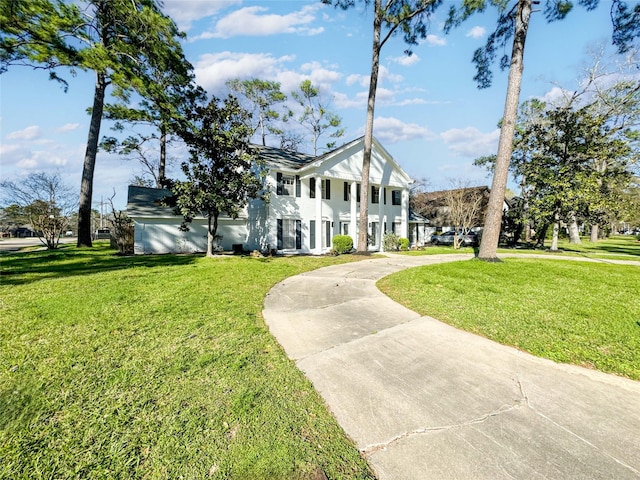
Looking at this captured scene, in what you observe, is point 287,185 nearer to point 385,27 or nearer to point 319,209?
point 319,209

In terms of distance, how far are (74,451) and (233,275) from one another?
658 cm

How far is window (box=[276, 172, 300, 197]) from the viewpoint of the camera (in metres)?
16.4

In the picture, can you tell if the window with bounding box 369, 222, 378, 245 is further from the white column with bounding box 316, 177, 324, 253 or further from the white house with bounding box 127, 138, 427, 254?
the white column with bounding box 316, 177, 324, 253

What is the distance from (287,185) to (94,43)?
489 inches

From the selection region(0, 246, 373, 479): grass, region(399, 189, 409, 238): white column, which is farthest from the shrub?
region(0, 246, 373, 479): grass

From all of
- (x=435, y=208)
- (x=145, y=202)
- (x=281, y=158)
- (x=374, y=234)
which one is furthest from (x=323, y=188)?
(x=435, y=208)

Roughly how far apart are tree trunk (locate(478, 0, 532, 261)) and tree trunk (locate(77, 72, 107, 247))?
2150 centimetres

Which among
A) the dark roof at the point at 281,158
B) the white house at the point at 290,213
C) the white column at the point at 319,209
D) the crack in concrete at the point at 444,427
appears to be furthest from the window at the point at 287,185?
the crack in concrete at the point at 444,427

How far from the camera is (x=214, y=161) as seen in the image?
42.7 feet

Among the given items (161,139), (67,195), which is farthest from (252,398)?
(67,195)

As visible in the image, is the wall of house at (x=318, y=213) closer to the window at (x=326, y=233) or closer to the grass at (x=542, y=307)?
the window at (x=326, y=233)

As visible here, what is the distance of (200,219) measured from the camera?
55.2 feet

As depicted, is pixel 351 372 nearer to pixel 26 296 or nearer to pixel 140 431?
pixel 140 431

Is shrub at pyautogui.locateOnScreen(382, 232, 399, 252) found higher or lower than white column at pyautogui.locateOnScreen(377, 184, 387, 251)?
lower
